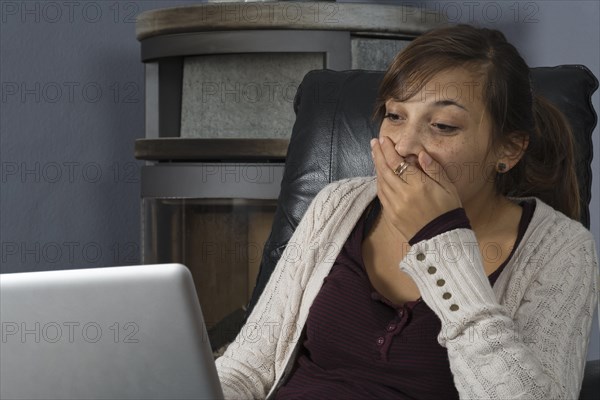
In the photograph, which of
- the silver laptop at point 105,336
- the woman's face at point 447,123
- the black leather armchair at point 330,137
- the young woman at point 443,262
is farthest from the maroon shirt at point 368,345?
the silver laptop at point 105,336

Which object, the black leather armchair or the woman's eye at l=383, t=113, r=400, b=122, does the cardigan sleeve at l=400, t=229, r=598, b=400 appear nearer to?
the woman's eye at l=383, t=113, r=400, b=122

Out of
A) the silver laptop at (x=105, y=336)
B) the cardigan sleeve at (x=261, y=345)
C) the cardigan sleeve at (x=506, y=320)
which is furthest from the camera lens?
the cardigan sleeve at (x=261, y=345)

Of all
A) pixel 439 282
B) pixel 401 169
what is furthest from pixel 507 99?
pixel 439 282

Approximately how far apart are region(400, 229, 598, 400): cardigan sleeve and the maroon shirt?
0.05m

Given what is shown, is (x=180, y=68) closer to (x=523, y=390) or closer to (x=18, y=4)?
(x=18, y=4)

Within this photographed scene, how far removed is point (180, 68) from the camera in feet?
8.39

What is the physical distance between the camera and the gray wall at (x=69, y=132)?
2.99 meters

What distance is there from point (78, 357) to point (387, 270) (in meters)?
0.68

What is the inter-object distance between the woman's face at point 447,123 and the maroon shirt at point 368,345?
0.10 meters

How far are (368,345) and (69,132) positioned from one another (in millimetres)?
2002

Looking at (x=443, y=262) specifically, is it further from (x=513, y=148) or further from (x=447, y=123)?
(x=513, y=148)

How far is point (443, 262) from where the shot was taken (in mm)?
1148

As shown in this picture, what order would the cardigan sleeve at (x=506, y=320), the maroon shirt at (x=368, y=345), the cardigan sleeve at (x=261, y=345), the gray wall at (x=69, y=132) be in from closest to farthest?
the cardigan sleeve at (x=506, y=320)
the maroon shirt at (x=368, y=345)
the cardigan sleeve at (x=261, y=345)
the gray wall at (x=69, y=132)

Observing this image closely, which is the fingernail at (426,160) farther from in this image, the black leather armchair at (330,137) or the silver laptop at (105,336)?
the silver laptop at (105,336)
